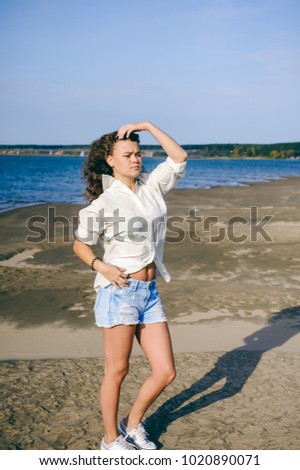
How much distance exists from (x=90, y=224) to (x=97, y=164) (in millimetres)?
479

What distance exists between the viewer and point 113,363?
3082mm

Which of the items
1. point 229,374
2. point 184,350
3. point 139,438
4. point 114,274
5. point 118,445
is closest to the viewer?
point 114,274

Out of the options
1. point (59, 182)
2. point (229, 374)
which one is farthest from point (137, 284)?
point (59, 182)

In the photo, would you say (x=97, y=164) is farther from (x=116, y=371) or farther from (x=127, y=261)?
(x=116, y=371)

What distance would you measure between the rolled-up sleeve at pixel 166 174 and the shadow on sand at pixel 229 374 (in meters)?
1.69

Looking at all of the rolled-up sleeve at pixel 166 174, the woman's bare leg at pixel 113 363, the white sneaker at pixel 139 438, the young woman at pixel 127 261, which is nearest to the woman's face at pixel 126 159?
the young woman at pixel 127 261

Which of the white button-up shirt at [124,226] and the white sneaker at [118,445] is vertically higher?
the white button-up shirt at [124,226]

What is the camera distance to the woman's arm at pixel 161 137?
3201mm

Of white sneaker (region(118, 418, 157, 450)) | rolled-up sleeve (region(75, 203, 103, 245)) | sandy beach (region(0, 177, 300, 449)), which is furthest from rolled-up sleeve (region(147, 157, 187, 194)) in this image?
sandy beach (region(0, 177, 300, 449))

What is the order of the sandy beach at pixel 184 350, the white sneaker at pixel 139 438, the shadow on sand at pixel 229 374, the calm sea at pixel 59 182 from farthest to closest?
1. the calm sea at pixel 59 182
2. the shadow on sand at pixel 229 374
3. the sandy beach at pixel 184 350
4. the white sneaker at pixel 139 438

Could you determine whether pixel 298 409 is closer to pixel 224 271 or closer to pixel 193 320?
pixel 193 320

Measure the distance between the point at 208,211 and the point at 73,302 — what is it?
1295 centimetres

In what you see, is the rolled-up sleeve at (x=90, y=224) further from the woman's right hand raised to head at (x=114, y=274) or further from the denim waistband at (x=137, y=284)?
the denim waistband at (x=137, y=284)

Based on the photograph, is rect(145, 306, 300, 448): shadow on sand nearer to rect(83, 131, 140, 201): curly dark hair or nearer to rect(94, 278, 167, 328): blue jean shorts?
rect(94, 278, 167, 328): blue jean shorts
